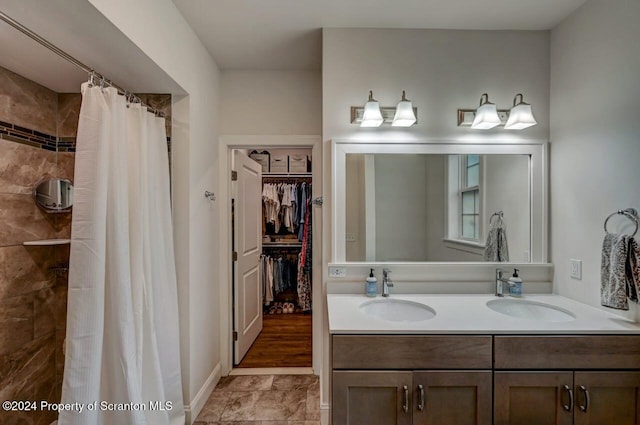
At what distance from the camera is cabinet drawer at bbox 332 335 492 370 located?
1.53 metres

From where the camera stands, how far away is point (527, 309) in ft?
6.53

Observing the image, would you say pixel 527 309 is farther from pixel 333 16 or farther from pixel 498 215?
pixel 333 16

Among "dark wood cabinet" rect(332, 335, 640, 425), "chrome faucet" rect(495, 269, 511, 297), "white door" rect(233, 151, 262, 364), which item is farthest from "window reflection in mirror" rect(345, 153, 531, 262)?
"white door" rect(233, 151, 262, 364)

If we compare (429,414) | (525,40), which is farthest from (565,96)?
(429,414)

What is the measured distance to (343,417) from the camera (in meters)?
1.52

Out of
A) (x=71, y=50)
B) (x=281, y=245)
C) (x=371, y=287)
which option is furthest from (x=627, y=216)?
(x=281, y=245)

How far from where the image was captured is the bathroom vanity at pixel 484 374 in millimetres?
1513

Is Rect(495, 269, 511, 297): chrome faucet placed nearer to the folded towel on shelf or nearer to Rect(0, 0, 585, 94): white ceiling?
the folded towel on shelf

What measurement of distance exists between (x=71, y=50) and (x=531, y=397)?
2849 millimetres

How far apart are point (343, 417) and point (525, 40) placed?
264 cm

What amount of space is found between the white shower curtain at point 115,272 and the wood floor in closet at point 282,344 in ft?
4.13

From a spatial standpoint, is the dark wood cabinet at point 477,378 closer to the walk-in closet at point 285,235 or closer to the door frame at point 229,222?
the door frame at point 229,222

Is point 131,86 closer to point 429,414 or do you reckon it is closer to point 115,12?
point 115,12

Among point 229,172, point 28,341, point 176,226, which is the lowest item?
point 28,341
